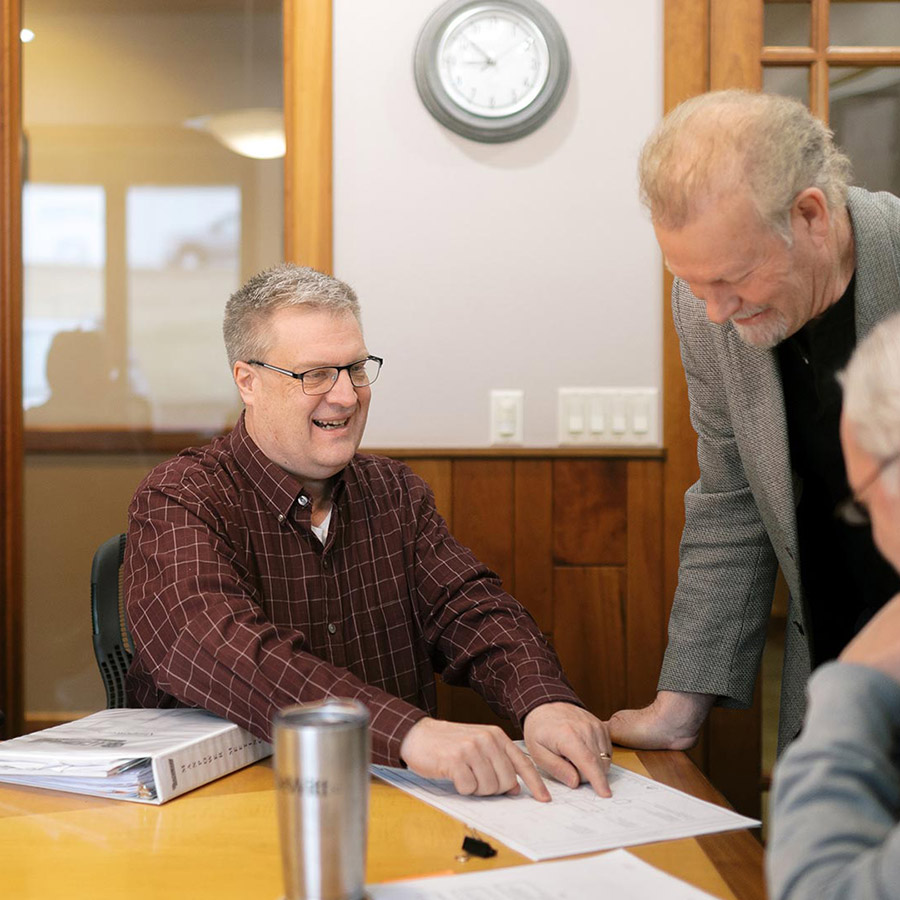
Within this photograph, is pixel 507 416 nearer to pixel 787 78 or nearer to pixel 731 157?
pixel 787 78

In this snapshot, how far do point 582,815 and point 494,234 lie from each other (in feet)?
5.52

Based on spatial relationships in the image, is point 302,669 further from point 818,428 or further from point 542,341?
point 542,341

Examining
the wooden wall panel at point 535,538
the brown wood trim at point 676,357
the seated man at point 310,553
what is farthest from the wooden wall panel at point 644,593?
the seated man at point 310,553

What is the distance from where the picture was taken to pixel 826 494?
159 cm

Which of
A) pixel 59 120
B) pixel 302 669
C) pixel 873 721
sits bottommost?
pixel 302 669

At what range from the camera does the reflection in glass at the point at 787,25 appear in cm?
260

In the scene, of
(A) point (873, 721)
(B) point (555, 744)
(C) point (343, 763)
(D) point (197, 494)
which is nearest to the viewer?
(A) point (873, 721)

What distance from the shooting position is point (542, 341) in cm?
259

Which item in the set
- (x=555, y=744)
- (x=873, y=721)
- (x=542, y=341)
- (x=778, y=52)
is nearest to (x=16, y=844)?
(x=555, y=744)

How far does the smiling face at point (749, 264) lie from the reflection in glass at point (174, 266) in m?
1.52

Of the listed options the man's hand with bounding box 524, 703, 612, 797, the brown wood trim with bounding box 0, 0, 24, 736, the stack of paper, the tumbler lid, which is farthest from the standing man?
the brown wood trim with bounding box 0, 0, 24, 736

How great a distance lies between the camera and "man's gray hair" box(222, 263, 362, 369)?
179 centimetres

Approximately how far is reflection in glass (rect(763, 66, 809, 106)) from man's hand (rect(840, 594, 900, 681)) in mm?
2077

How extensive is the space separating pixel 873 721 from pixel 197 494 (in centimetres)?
115
